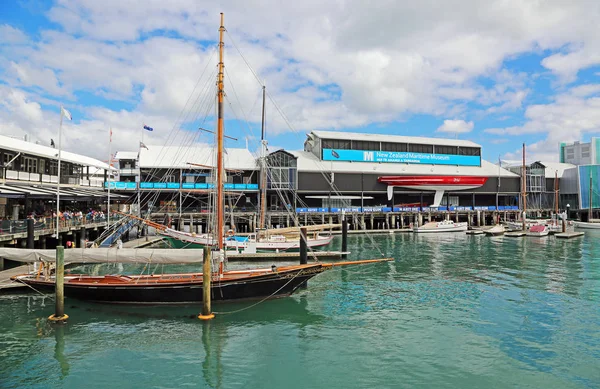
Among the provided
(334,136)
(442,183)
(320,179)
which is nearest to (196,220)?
(320,179)

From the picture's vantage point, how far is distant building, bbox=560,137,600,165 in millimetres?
134375

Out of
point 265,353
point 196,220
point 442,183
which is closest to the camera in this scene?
point 265,353

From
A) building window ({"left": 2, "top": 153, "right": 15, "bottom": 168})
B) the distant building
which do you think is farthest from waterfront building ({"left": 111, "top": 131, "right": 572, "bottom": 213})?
the distant building

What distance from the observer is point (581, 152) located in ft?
462

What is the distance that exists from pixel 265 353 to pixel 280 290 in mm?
7543

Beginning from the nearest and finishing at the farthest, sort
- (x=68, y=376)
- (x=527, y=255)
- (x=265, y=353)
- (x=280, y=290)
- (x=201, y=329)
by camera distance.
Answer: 1. (x=68, y=376)
2. (x=265, y=353)
3. (x=201, y=329)
4. (x=280, y=290)
5. (x=527, y=255)

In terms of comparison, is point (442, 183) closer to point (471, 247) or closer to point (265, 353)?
point (471, 247)

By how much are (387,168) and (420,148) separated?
35.5ft

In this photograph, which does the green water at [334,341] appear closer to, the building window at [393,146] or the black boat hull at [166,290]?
the black boat hull at [166,290]

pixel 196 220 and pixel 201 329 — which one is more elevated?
pixel 196 220

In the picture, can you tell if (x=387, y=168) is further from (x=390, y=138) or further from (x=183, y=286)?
(x=183, y=286)

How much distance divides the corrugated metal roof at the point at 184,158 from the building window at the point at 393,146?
90.5 ft

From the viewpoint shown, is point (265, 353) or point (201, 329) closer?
point (265, 353)

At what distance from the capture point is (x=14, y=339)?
1703cm
